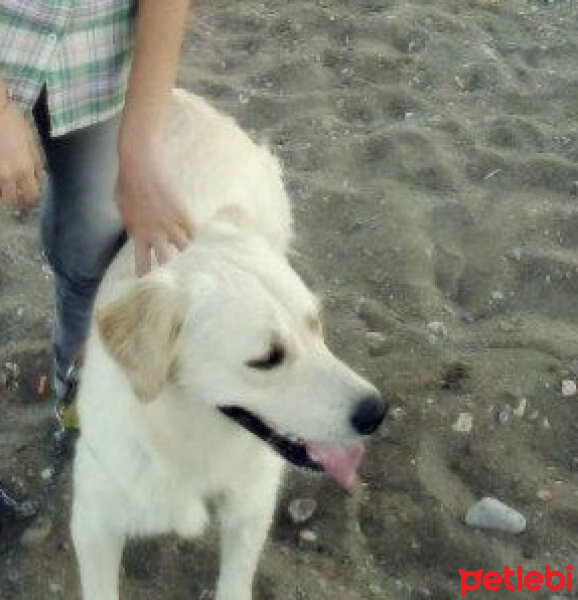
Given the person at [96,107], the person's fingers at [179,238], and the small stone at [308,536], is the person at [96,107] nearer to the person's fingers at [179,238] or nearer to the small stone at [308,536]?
the person's fingers at [179,238]

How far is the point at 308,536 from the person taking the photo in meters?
2.43

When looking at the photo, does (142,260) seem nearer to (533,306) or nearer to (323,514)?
(323,514)

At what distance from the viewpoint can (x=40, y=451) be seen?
2615 millimetres

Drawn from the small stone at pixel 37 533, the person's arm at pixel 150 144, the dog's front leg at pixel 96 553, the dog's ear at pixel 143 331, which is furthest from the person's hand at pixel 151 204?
the small stone at pixel 37 533

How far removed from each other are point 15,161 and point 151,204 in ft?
0.80

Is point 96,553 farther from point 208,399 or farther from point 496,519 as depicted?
point 496,519

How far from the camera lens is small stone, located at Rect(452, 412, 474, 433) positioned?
2.66m

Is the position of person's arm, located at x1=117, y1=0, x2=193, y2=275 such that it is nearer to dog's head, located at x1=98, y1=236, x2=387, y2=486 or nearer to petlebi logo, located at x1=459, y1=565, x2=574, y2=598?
dog's head, located at x1=98, y1=236, x2=387, y2=486

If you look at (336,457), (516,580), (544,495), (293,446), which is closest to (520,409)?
(544,495)

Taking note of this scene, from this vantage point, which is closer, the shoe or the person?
the person

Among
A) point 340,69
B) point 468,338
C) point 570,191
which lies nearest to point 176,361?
point 468,338

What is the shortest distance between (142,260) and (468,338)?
118 centimetres

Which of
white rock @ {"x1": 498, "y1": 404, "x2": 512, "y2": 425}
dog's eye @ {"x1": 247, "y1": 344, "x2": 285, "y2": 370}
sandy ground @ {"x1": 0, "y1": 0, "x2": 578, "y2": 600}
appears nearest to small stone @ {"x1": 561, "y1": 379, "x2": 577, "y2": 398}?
sandy ground @ {"x1": 0, "y1": 0, "x2": 578, "y2": 600}

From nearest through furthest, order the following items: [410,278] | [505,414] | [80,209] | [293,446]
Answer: [293,446]
[80,209]
[505,414]
[410,278]
